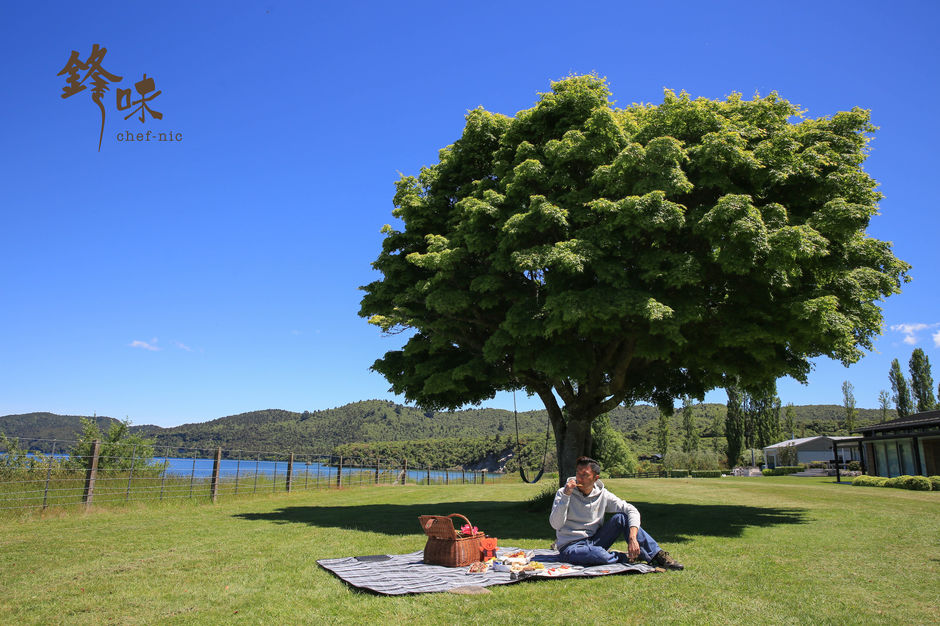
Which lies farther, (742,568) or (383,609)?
(742,568)

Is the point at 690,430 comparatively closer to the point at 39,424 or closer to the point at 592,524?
the point at 592,524

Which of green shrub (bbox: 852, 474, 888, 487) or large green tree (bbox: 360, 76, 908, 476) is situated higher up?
large green tree (bbox: 360, 76, 908, 476)

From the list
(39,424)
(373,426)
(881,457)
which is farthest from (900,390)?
(373,426)

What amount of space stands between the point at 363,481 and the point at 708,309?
24.6 metres

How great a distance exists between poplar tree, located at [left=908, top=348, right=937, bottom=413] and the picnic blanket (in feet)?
243

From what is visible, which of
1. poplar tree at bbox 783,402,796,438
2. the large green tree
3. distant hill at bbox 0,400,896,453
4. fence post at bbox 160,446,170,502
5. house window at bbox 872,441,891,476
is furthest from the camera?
distant hill at bbox 0,400,896,453

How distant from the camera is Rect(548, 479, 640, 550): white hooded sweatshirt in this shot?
23.6 ft

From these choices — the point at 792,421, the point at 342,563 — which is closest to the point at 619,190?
the point at 342,563

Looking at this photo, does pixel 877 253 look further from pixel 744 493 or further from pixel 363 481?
pixel 363 481

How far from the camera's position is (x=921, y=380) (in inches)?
2488

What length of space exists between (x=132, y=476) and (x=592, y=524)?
51.2ft

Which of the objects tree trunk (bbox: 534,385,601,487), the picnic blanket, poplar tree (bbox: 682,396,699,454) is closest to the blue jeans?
the picnic blanket

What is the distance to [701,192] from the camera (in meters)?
12.6

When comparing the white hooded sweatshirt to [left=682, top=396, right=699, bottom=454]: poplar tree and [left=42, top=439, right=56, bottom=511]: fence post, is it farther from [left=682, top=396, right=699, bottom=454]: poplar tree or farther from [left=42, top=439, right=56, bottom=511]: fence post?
[left=682, top=396, right=699, bottom=454]: poplar tree
